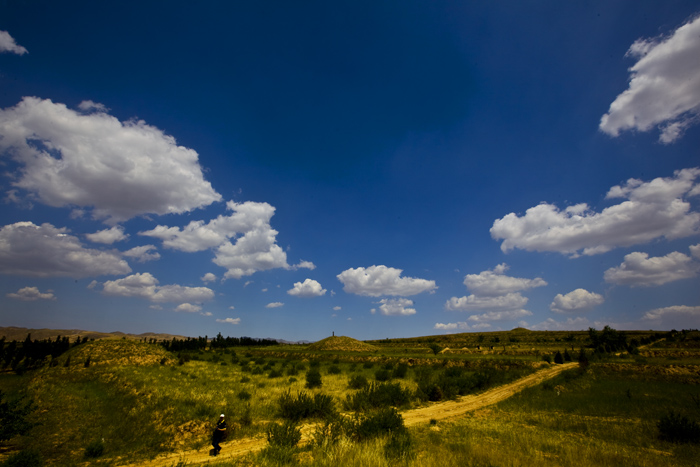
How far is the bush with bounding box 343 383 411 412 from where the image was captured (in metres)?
16.4

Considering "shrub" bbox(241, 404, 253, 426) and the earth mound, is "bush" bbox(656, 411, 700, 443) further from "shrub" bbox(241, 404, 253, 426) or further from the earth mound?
the earth mound

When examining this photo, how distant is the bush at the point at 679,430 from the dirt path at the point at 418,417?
8580 mm

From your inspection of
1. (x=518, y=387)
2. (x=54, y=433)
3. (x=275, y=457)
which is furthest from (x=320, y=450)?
(x=518, y=387)

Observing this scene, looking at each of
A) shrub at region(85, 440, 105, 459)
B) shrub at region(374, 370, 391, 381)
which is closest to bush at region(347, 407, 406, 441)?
shrub at region(85, 440, 105, 459)

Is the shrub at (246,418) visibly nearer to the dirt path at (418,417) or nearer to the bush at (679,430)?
the dirt path at (418,417)

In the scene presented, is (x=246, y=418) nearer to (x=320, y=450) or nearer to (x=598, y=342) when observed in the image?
(x=320, y=450)

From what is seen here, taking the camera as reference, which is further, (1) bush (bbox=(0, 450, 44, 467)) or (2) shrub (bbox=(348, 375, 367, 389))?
(2) shrub (bbox=(348, 375, 367, 389))

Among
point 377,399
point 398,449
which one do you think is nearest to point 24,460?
point 398,449

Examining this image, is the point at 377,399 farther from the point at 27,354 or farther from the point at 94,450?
the point at 27,354

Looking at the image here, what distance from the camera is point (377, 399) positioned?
17.4 m

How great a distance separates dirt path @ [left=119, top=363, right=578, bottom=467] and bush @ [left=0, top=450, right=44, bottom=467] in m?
2.93

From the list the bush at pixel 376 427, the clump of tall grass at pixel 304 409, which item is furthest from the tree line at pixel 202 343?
the bush at pixel 376 427

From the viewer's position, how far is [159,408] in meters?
15.8

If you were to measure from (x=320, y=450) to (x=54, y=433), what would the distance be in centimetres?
1421
